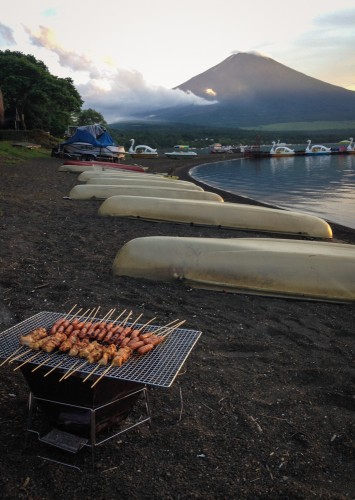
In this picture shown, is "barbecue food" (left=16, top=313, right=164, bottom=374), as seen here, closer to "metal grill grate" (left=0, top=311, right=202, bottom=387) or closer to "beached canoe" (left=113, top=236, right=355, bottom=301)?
"metal grill grate" (left=0, top=311, right=202, bottom=387)

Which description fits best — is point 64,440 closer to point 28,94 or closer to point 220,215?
point 220,215

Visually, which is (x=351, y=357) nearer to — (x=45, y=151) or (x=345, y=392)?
(x=345, y=392)

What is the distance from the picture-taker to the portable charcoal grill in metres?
3.90

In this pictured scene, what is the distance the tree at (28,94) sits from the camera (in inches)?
2101

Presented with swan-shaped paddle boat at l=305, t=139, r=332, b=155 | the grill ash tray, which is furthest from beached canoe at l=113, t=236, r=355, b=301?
swan-shaped paddle boat at l=305, t=139, r=332, b=155

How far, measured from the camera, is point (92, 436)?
12.9ft

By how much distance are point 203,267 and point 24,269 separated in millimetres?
3710

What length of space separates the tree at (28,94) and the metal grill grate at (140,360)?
53.6 meters

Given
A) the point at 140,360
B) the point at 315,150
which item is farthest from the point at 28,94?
the point at 315,150

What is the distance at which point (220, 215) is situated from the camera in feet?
51.6

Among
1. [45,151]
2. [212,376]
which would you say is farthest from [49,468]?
[45,151]

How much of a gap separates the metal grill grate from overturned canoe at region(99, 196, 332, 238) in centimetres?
1100

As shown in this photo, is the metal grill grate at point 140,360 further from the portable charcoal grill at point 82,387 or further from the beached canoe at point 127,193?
the beached canoe at point 127,193

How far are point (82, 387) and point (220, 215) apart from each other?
40.5ft
